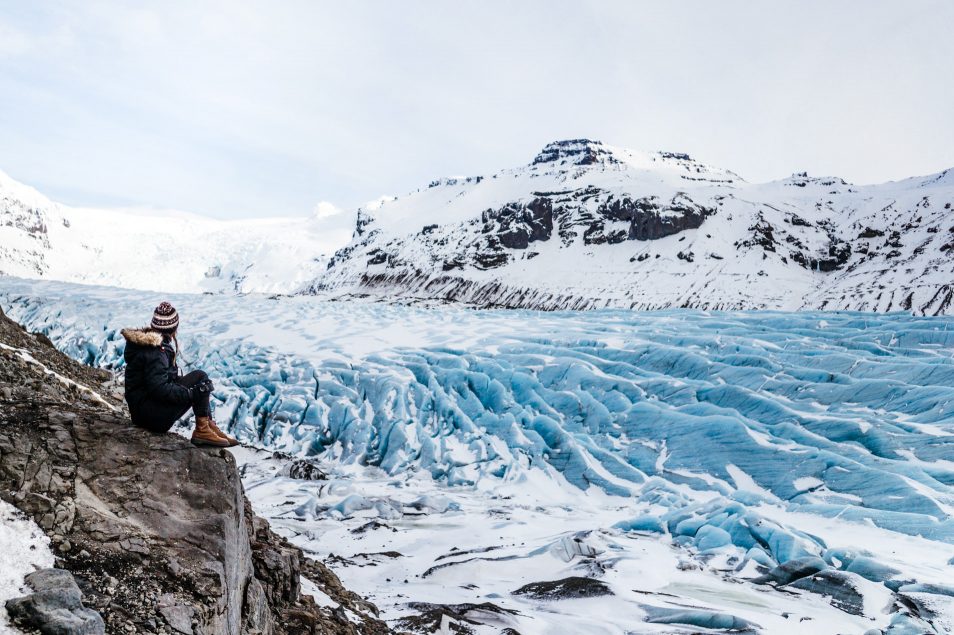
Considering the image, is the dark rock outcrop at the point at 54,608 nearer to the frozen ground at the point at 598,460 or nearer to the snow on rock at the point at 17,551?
the snow on rock at the point at 17,551

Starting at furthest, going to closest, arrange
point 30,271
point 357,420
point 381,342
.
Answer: point 30,271 → point 381,342 → point 357,420

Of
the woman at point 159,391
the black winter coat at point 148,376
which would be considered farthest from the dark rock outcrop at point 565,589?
the black winter coat at point 148,376

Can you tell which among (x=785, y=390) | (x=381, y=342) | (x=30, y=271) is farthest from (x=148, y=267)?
(x=785, y=390)

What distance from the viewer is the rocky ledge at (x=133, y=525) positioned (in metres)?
3.38

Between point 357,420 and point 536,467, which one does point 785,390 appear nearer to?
point 536,467

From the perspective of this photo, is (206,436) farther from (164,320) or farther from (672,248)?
(672,248)

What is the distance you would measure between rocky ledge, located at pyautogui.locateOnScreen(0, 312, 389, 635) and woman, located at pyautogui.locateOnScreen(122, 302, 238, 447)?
0.11 meters

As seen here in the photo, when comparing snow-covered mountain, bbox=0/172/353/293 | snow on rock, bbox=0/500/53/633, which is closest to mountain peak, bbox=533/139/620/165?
snow-covered mountain, bbox=0/172/353/293

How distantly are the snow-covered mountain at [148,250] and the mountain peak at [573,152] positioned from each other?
183 ft

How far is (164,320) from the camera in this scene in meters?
4.64

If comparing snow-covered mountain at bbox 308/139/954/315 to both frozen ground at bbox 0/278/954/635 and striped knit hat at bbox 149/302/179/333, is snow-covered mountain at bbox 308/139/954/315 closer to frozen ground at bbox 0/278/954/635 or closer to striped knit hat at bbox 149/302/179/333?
frozen ground at bbox 0/278/954/635

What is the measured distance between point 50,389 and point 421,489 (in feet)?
21.1

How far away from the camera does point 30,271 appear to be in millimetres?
146625

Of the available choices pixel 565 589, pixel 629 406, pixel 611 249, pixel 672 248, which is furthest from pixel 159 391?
pixel 611 249
